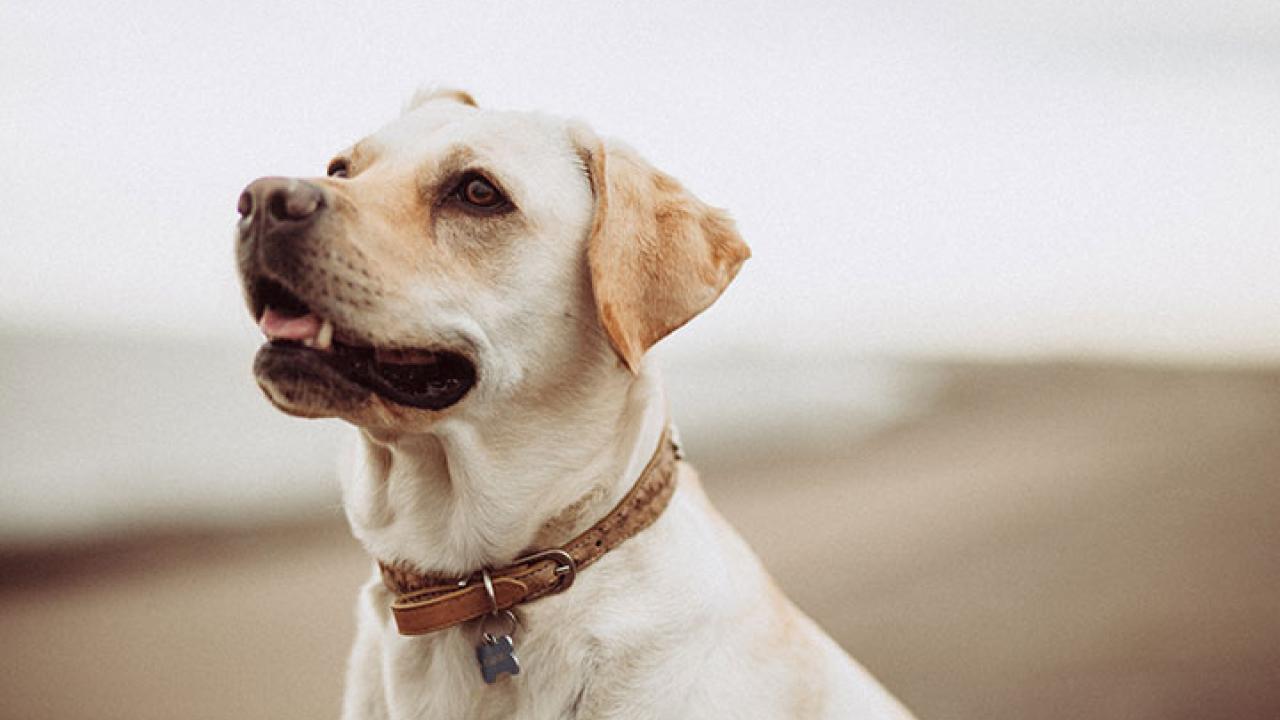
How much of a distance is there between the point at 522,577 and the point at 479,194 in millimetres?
751

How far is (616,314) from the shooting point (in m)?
2.10

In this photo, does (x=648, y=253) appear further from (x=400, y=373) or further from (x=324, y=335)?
(x=324, y=335)

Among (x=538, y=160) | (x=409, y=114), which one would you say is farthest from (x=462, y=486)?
(x=409, y=114)

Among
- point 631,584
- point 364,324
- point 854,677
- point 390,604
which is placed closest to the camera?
point 364,324

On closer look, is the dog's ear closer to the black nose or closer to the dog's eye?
the dog's eye

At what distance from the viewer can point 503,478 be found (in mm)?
2209

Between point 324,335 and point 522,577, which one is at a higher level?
point 324,335

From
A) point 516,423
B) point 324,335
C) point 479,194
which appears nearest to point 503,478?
point 516,423

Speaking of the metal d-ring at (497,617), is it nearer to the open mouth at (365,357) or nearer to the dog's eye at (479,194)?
the open mouth at (365,357)

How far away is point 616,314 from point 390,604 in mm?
762

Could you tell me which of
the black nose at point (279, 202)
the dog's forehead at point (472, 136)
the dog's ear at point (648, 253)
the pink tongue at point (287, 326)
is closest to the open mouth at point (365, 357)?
the pink tongue at point (287, 326)

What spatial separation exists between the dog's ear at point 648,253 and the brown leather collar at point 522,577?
0.28 metres

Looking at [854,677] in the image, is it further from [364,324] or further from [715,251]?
[364,324]

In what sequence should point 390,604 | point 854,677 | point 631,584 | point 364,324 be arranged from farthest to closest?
point 854,677 → point 390,604 → point 631,584 → point 364,324
